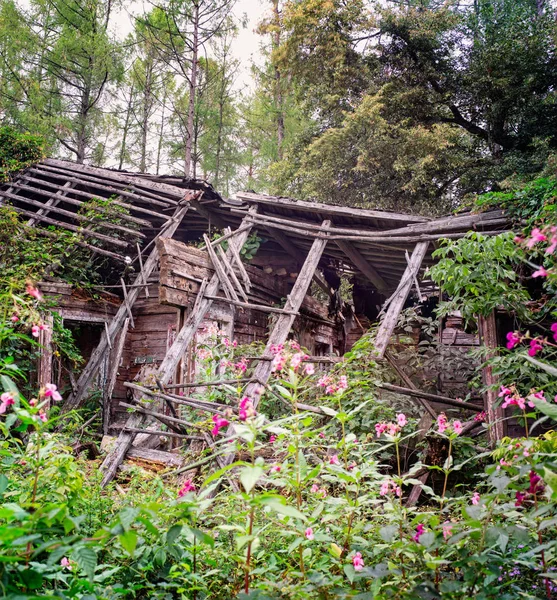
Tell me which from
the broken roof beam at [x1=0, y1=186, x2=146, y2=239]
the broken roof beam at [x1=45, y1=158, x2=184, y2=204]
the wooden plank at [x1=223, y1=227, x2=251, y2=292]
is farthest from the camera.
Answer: the broken roof beam at [x1=45, y1=158, x2=184, y2=204]

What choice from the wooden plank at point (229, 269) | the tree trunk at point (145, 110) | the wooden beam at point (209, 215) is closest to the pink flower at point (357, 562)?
the wooden plank at point (229, 269)

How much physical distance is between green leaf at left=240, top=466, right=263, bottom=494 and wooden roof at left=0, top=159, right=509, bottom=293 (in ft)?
20.5

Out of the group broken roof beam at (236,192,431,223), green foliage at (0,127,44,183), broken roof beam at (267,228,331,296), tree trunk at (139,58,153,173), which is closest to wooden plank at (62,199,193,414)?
broken roof beam at (236,192,431,223)

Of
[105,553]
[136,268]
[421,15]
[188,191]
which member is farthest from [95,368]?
[421,15]

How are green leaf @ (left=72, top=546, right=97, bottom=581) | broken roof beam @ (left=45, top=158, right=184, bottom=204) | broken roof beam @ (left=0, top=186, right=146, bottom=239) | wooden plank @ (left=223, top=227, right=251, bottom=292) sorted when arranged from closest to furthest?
green leaf @ (left=72, top=546, right=97, bottom=581) < wooden plank @ (left=223, top=227, right=251, bottom=292) < broken roof beam @ (left=0, top=186, right=146, bottom=239) < broken roof beam @ (left=45, top=158, right=184, bottom=204)

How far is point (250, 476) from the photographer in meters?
1.50

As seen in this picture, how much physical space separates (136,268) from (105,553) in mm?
9274

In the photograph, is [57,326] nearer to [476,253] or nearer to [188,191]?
[188,191]

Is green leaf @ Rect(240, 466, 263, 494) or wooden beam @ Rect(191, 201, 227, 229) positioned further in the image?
wooden beam @ Rect(191, 201, 227, 229)

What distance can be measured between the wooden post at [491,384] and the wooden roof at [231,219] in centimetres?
185

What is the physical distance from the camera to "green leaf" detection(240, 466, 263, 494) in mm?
1437

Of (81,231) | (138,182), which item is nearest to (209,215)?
(138,182)

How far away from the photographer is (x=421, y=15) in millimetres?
15562

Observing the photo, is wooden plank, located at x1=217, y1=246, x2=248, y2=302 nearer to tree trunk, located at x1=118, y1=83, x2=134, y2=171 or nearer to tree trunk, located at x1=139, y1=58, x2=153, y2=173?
tree trunk, located at x1=118, y1=83, x2=134, y2=171
